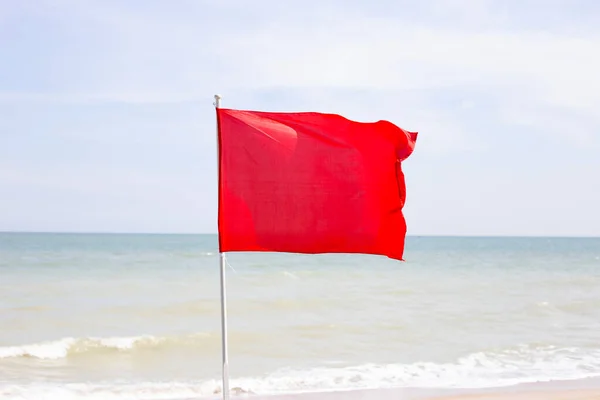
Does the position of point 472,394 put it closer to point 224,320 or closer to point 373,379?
point 373,379

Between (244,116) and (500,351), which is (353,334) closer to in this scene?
(500,351)

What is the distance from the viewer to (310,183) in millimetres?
6293

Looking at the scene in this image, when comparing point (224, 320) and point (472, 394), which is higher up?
point (224, 320)

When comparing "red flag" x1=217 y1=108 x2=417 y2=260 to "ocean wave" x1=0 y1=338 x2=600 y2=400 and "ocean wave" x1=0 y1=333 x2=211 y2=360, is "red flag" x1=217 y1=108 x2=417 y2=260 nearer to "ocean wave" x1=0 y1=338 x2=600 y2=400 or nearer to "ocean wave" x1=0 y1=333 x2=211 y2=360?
"ocean wave" x1=0 y1=338 x2=600 y2=400

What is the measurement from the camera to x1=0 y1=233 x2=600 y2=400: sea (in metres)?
9.92

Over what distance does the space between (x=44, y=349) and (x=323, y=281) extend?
14605mm

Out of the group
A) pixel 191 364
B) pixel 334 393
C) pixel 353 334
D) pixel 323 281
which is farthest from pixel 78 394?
pixel 323 281

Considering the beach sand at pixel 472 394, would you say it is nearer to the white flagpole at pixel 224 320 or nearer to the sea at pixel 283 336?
the sea at pixel 283 336

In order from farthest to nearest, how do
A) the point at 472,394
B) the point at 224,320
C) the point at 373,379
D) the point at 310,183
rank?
the point at 373,379 → the point at 472,394 → the point at 310,183 → the point at 224,320

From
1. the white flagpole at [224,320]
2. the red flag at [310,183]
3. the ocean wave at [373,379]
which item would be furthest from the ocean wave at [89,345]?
the red flag at [310,183]

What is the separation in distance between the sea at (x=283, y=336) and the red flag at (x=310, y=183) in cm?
337

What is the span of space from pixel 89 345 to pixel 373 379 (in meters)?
5.05

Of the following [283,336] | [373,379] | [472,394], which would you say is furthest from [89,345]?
[472,394]

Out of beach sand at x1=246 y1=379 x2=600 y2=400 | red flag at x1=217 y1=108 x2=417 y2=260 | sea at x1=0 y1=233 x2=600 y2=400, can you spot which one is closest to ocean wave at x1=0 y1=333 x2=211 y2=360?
sea at x1=0 y1=233 x2=600 y2=400
